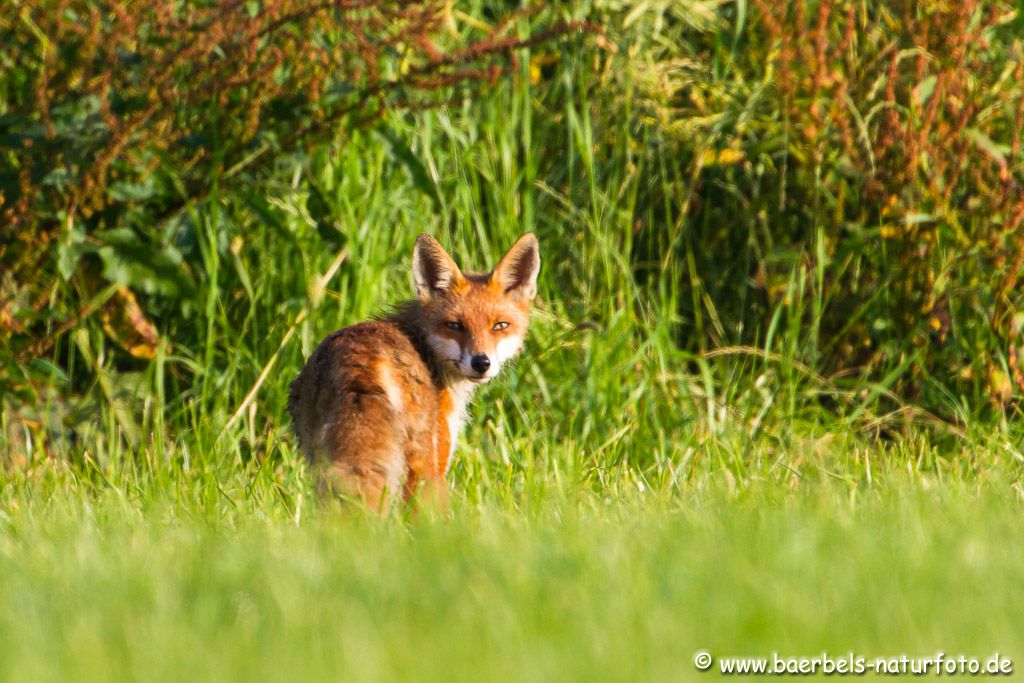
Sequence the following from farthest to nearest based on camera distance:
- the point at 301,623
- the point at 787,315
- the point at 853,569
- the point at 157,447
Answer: the point at 787,315, the point at 157,447, the point at 853,569, the point at 301,623

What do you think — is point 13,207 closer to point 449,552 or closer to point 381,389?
point 381,389

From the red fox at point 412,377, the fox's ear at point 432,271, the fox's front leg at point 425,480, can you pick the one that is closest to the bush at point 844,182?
the red fox at point 412,377

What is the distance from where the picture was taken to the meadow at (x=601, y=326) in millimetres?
3904

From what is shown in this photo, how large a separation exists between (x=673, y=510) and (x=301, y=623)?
176 centimetres

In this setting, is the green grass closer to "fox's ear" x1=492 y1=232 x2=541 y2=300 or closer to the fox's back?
the fox's back

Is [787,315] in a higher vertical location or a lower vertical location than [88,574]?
lower

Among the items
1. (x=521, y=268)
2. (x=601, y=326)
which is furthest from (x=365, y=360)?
(x=601, y=326)

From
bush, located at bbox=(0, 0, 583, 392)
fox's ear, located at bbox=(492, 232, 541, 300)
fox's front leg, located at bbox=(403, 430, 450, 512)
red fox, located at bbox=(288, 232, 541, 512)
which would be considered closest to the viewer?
red fox, located at bbox=(288, 232, 541, 512)

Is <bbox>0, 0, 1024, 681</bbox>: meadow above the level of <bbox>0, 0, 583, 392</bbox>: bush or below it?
below

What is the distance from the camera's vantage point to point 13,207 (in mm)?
6191

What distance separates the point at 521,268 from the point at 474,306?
15.2 inches

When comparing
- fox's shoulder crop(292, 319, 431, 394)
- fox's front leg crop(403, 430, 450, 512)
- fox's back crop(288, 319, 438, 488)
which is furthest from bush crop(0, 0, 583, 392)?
fox's front leg crop(403, 430, 450, 512)

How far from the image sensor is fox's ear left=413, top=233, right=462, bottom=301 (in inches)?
230

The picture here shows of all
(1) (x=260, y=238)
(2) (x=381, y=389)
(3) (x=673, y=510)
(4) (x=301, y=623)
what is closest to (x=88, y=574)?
(4) (x=301, y=623)
